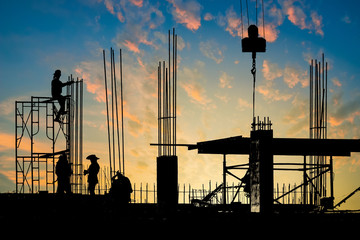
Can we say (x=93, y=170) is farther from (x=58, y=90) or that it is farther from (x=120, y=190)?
(x=58, y=90)

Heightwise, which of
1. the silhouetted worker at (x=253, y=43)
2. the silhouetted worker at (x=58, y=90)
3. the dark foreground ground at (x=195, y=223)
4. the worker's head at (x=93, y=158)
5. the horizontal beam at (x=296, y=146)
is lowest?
the dark foreground ground at (x=195, y=223)

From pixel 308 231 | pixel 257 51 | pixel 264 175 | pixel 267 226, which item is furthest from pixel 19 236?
pixel 257 51

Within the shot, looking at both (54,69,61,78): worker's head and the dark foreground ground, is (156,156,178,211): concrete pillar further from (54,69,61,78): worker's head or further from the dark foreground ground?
(54,69,61,78): worker's head

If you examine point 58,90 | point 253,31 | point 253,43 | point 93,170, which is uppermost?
point 253,31

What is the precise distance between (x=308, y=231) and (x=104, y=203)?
9.47m

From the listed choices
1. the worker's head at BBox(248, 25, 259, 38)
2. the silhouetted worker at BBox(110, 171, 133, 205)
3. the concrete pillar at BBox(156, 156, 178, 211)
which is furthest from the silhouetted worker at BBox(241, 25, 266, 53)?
the silhouetted worker at BBox(110, 171, 133, 205)

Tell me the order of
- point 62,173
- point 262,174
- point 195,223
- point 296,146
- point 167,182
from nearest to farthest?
point 195,223
point 262,174
point 167,182
point 62,173
point 296,146

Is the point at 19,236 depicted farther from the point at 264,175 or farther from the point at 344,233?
the point at 264,175

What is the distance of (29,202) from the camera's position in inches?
706

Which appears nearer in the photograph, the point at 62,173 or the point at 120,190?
the point at 120,190

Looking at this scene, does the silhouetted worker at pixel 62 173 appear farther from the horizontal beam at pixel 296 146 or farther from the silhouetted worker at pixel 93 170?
the horizontal beam at pixel 296 146

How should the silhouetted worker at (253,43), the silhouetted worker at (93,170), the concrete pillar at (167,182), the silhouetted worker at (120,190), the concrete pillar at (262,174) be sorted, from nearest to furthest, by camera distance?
the concrete pillar at (262,174) < the silhouetted worker at (253,43) < the silhouetted worker at (120,190) < the concrete pillar at (167,182) < the silhouetted worker at (93,170)

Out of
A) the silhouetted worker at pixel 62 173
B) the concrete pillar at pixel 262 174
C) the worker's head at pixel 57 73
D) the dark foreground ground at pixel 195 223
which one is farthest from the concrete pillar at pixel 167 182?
the worker's head at pixel 57 73

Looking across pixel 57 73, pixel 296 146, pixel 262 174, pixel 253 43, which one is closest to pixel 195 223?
pixel 262 174
